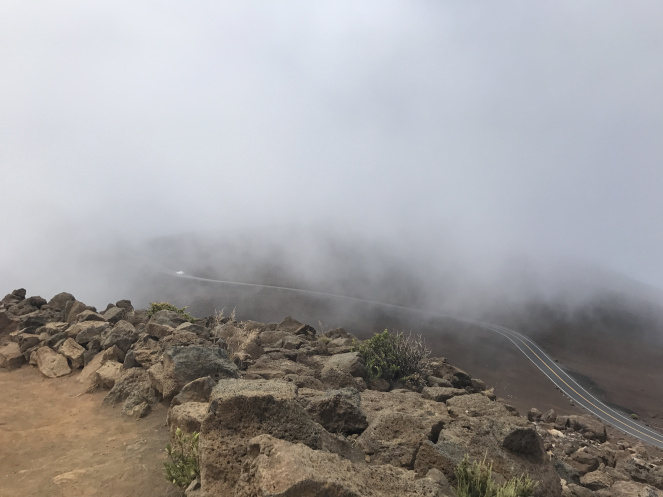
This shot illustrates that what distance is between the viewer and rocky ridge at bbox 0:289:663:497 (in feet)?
12.8

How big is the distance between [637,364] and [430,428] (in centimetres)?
6800

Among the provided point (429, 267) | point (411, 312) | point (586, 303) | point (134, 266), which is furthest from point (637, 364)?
point (134, 266)

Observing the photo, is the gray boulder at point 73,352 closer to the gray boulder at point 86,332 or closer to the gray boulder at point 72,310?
the gray boulder at point 86,332

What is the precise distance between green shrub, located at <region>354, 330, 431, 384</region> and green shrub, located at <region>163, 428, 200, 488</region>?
7.05 m

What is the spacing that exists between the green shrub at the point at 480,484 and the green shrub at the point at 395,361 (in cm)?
697

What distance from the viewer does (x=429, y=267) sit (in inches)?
3403

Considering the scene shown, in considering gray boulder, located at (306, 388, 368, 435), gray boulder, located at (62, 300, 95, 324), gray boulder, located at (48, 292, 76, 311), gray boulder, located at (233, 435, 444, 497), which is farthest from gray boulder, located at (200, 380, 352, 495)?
gray boulder, located at (48, 292, 76, 311)

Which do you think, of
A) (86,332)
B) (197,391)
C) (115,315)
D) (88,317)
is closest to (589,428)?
(197,391)

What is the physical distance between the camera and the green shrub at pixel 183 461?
4.75 m

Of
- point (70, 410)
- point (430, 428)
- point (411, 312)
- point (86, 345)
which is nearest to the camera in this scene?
point (430, 428)

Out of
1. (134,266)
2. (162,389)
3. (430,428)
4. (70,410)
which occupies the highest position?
(430,428)

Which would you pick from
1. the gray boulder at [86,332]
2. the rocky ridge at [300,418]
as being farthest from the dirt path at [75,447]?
the gray boulder at [86,332]

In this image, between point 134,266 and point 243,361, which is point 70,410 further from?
point 134,266

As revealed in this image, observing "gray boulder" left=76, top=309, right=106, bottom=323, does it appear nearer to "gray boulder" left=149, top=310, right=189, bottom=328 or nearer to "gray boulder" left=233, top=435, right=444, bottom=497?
"gray boulder" left=149, top=310, right=189, bottom=328
